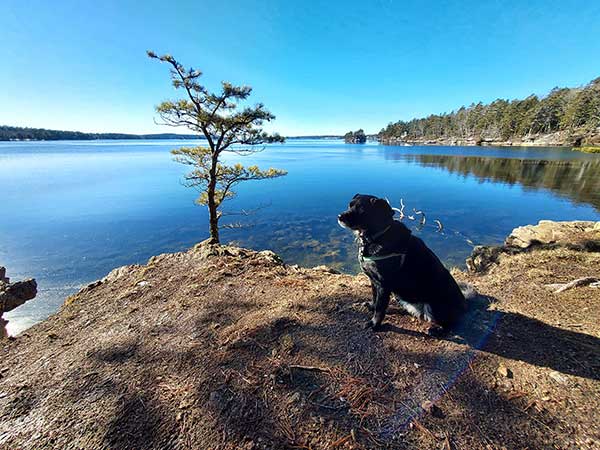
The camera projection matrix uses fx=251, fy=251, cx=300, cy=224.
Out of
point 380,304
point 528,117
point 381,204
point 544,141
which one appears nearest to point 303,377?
point 380,304

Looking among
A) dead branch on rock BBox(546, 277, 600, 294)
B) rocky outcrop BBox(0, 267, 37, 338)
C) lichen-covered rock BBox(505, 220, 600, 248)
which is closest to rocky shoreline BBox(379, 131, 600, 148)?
lichen-covered rock BBox(505, 220, 600, 248)

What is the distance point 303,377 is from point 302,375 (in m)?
0.03

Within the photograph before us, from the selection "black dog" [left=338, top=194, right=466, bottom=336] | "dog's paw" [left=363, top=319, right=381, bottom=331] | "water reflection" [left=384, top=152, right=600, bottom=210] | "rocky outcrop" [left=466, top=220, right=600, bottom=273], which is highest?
"black dog" [left=338, top=194, right=466, bottom=336]

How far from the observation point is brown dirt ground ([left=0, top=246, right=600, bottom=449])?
1.92m

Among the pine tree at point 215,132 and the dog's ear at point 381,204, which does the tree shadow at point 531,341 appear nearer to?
the dog's ear at point 381,204

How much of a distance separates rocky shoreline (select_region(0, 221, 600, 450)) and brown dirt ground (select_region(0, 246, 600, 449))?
0.01 meters

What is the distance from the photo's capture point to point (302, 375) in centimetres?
245

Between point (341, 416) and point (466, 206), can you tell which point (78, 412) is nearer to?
point (341, 416)

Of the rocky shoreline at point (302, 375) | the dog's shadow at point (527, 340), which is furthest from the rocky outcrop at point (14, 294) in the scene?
the dog's shadow at point (527, 340)

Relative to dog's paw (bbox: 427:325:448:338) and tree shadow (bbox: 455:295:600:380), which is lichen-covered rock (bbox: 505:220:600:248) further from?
dog's paw (bbox: 427:325:448:338)

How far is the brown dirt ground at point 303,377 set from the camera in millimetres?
1917

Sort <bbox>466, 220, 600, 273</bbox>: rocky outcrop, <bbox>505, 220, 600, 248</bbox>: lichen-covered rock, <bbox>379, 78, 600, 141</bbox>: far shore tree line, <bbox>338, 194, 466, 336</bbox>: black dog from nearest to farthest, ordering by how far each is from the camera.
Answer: <bbox>338, 194, 466, 336</bbox>: black dog < <bbox>466, 220, 600, 273</bbox>: rocky outcrop < <bbox>505, 220, 600, 248</bbox>: lichen-covered rock < <bbox>379, 78, 600, 141</bbox>: far shore tree line

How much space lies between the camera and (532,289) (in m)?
4.17

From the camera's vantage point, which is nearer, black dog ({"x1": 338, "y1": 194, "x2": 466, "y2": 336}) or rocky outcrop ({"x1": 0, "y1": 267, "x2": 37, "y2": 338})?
black dog ({"x1": 338, "y1": 194, "x2": 466, "y2": 336})
